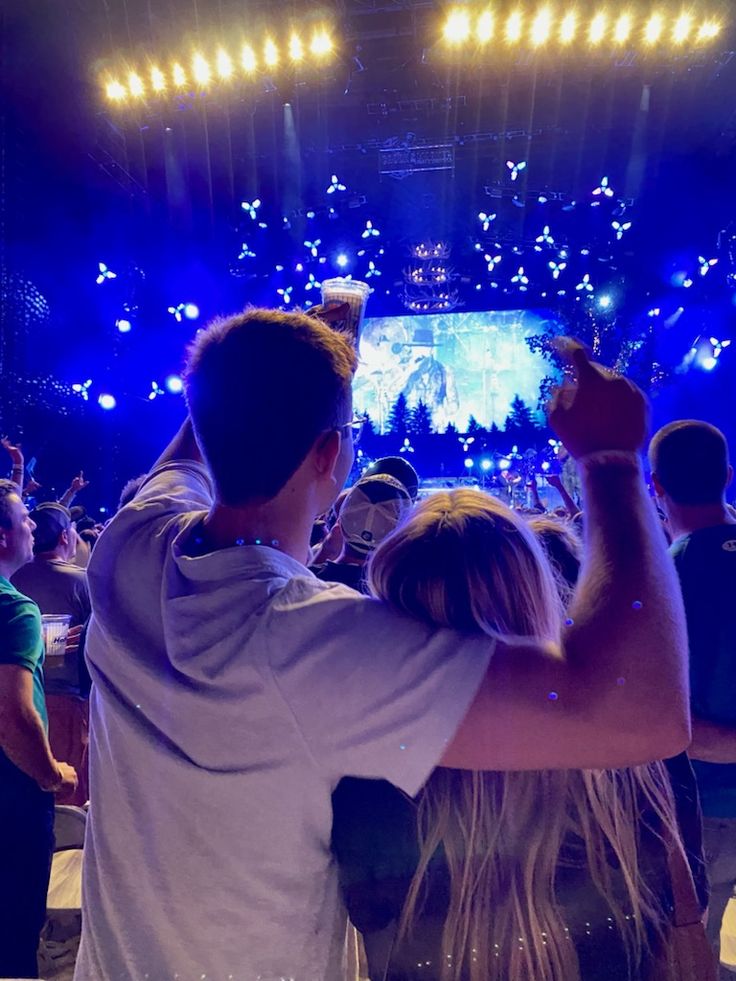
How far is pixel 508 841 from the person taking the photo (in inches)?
34.8

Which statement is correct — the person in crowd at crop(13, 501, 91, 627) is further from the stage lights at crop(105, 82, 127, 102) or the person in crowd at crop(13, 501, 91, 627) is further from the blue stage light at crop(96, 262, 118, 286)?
the blue stage light at crop(96, 262, 118, 286)

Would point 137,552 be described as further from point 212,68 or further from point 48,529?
point 212,68

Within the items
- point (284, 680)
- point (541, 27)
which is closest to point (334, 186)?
point (541, 27)

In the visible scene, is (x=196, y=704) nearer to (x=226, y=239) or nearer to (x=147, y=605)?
(x=147, y=605)

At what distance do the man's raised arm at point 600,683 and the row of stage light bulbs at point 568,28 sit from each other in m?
10.9

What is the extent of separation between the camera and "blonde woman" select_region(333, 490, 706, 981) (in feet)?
2.79

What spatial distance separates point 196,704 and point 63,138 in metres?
12.7

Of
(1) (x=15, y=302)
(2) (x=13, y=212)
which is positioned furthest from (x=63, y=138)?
(1) (x=15, y=302)

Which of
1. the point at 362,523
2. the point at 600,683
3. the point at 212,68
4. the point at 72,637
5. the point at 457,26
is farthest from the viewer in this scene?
the point at 212,68

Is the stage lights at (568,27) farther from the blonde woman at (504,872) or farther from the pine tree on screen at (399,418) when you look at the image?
the blonde woman at (504,872)

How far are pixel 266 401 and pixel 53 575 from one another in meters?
3.36

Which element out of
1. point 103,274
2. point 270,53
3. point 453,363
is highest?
point 270,53

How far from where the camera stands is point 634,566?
74cm

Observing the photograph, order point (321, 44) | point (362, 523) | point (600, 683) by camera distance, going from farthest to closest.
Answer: point (321, 44), point (362, 523), point (600, 683)
